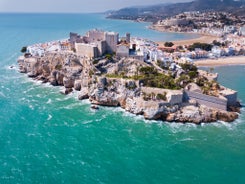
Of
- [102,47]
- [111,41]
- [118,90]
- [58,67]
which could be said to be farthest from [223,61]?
[58,67]

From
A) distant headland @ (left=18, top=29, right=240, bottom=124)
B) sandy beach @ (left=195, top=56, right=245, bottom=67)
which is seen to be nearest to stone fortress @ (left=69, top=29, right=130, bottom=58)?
distant headland @ (left=18, top=29, right=240, bottom=124)

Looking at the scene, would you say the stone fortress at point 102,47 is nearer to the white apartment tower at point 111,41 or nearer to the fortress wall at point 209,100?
the white apartment tower at point 111,41

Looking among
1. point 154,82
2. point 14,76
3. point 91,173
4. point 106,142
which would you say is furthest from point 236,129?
point 14,76

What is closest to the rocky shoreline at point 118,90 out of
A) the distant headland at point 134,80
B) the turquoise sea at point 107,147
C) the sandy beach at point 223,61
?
the distant headland at point 134,80

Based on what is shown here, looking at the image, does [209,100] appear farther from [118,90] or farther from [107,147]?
[107,147]

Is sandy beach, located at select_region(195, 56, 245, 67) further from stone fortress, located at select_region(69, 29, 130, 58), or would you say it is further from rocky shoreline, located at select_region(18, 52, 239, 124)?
rocky shoreline, located at select_region(18, 52, 239, 124)

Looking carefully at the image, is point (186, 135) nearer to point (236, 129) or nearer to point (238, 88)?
point (236, 129)

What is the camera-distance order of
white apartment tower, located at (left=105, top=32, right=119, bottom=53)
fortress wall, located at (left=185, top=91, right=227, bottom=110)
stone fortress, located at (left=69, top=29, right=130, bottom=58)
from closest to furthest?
fortress wall, located at (left=185, top=91, right=227, bottom=110), stone fortress, located at (left=69, top=29, right=130, bottom=58), white apartment tower, located at (left=105, top=32, right=119, bottom=53)
